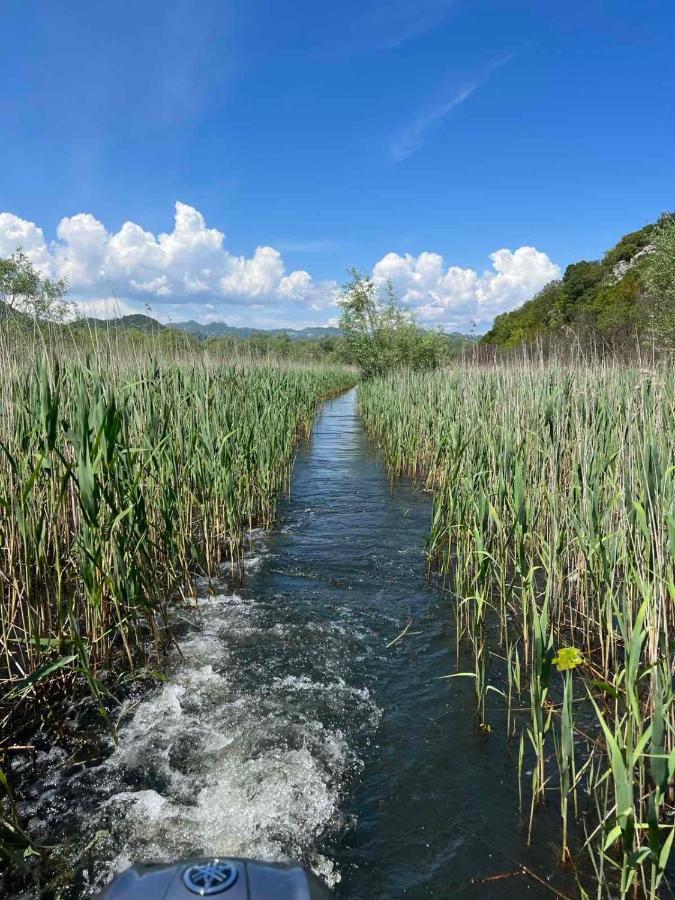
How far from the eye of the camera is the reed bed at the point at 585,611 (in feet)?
6.32

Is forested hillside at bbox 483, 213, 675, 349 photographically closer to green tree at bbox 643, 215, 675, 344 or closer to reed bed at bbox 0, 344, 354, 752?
green tree at bbox 643, 215, 675, 344

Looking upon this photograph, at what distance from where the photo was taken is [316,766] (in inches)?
114

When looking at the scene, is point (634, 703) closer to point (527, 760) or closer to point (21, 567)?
point (527, 760)

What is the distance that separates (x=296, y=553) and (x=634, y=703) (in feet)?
15.4

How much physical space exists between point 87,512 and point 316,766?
189 cm

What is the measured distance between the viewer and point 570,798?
8.50 feet

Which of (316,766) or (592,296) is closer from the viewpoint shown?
(316,766)

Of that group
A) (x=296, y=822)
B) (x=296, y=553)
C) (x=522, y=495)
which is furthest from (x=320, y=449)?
(x=296, y=822)

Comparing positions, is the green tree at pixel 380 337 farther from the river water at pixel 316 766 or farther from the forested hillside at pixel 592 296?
the river water at pixel 316 766

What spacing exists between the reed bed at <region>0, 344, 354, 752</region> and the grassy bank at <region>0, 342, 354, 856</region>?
0.01 m

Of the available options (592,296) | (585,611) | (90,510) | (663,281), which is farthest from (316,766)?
(592,296)

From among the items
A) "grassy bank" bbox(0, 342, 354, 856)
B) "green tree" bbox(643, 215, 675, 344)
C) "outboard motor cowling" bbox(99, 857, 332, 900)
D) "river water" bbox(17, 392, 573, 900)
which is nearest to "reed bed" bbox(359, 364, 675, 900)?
"river water" bbox(17, 392, 573, 900)

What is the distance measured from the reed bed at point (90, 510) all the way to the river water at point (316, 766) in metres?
0.48

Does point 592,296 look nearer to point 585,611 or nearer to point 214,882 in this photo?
point 585,611
